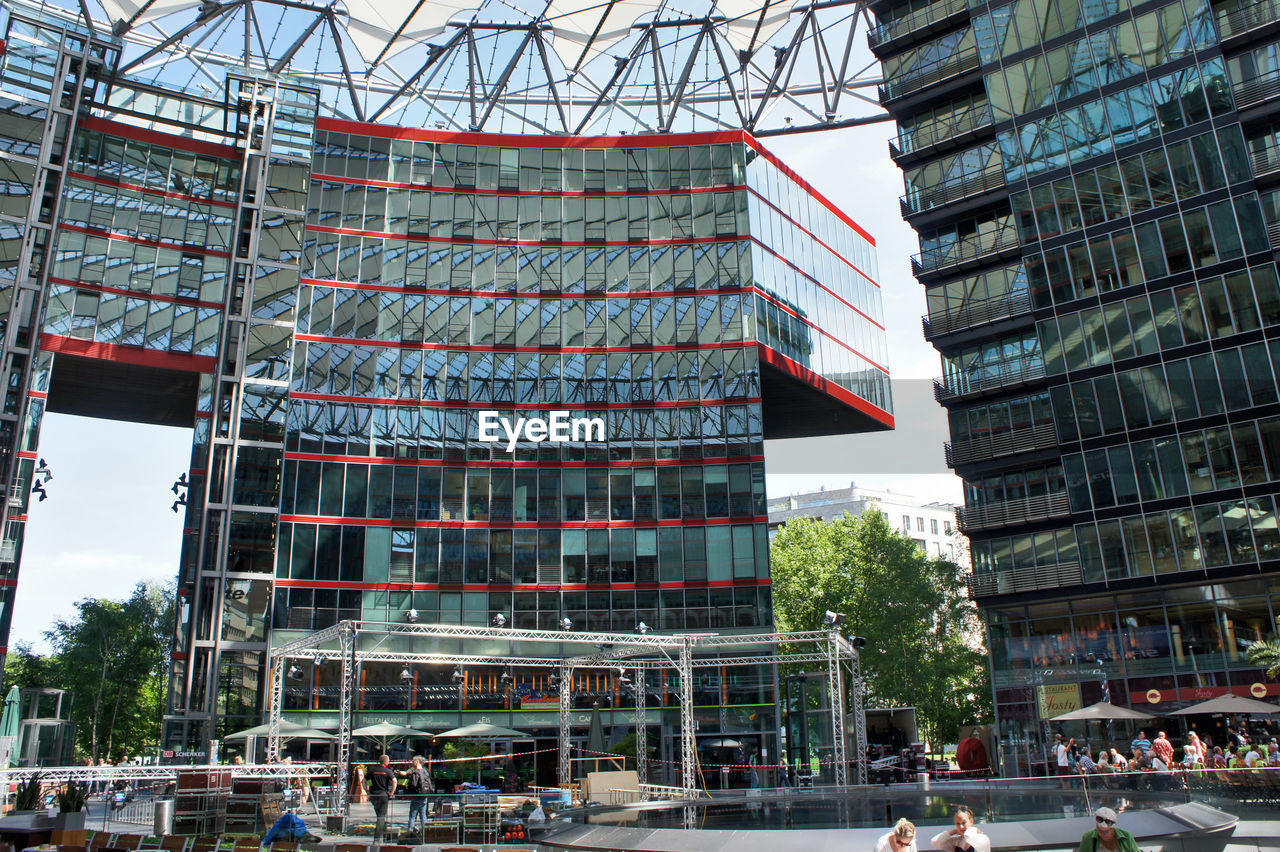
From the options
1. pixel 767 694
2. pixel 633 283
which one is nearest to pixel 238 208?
pixel 633 283

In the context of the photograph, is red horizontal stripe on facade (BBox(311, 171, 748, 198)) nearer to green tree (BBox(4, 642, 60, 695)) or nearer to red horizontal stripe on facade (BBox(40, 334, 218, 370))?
red horizontal stripe on facade (BBox(40, 334, 218, 370))

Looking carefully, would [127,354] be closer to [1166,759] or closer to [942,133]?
[942,133]

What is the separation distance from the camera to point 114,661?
81.4 metres

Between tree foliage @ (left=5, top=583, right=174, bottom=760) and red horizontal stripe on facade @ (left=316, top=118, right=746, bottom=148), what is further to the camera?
tree foliage @ (left=5, top=583, right=174, bottom=760)

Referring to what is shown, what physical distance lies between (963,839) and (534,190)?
5579 centimetres

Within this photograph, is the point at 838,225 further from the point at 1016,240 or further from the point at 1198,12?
the point at 1198,12

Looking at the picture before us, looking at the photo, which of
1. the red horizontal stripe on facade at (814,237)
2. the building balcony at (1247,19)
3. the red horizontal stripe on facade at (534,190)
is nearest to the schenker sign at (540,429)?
the red horizontal stripe on facade at (534,190)

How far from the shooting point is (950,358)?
55688mm

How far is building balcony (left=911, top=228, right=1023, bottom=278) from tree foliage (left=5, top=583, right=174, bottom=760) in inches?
2532

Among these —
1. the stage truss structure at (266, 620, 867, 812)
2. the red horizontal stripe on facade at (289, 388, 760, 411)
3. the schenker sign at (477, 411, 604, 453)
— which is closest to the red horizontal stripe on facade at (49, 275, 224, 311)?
the red horizontal stripe on facade at (289, 388, 760, 411)

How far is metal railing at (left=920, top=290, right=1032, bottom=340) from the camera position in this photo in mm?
52562

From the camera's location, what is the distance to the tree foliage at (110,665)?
79312 mm

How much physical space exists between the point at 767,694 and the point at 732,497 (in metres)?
10.8

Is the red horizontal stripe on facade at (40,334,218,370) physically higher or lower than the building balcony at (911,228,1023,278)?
lower
